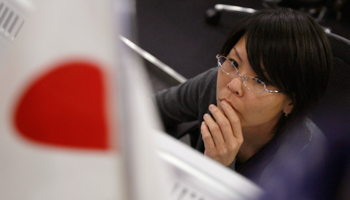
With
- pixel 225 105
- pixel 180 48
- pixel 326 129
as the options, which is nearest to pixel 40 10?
pixel 225 105

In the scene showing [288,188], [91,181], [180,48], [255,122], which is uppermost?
[91,181]

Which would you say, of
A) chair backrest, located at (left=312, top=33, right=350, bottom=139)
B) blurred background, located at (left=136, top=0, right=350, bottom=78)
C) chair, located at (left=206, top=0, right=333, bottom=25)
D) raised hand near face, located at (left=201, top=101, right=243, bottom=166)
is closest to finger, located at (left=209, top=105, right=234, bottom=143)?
raised hand near face, located at (left=201, top=101, right=243, bottom=166)

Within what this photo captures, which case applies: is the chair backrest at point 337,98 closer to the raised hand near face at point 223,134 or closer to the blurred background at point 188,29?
the raised hand near face at point 223,134

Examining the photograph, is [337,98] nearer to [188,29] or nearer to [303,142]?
[303,142]

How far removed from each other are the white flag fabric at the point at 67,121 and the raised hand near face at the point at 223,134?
1.74ft

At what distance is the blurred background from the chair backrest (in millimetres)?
1087

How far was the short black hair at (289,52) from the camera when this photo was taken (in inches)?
23.0

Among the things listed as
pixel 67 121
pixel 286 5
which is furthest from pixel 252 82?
pixel 286 5

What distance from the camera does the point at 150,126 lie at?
17 centimetres

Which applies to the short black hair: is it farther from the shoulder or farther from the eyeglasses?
the shoulder

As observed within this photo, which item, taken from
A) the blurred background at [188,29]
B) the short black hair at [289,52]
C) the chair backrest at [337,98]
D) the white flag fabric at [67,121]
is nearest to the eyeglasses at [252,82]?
the short black hair at [289,52]

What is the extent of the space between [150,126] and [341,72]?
0.78m

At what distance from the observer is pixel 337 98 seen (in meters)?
0.81

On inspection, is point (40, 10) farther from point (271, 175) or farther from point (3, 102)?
point (271, 175)
